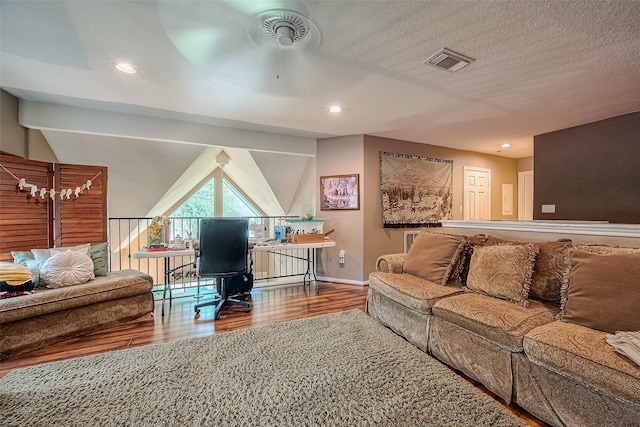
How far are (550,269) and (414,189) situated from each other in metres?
2.91

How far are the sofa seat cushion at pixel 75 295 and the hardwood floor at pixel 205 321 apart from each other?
1.09 ft

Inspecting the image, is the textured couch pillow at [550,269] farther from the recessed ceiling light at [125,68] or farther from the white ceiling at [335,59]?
the recessed ceiling light at [125,68]

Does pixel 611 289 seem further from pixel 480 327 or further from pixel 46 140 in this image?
pixel 46 140

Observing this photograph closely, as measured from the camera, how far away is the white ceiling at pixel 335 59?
1586mm

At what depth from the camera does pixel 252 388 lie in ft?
5.57

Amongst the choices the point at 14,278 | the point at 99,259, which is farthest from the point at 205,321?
the point at 14,278

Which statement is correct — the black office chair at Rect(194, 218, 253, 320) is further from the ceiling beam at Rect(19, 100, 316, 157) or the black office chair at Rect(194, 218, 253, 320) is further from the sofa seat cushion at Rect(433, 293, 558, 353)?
the sofa seat cushion at Rect(433, 293, 558, 353)

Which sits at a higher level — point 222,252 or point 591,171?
point 591,171

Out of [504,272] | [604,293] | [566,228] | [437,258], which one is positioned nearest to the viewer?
[604,293]

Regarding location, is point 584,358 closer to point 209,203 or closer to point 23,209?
point 23,209

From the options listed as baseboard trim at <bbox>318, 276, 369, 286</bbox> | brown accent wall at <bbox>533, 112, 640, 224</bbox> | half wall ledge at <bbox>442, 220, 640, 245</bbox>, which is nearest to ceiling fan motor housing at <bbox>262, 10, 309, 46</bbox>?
half wall ledge at <bbox>442, 220, 640, 245</bbox>

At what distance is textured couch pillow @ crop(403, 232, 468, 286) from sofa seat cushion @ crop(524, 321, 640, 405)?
95 cm

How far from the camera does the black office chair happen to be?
9.69ft

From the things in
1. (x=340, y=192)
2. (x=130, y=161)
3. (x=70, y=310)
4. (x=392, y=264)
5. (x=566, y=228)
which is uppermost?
(x=130, y=161)
